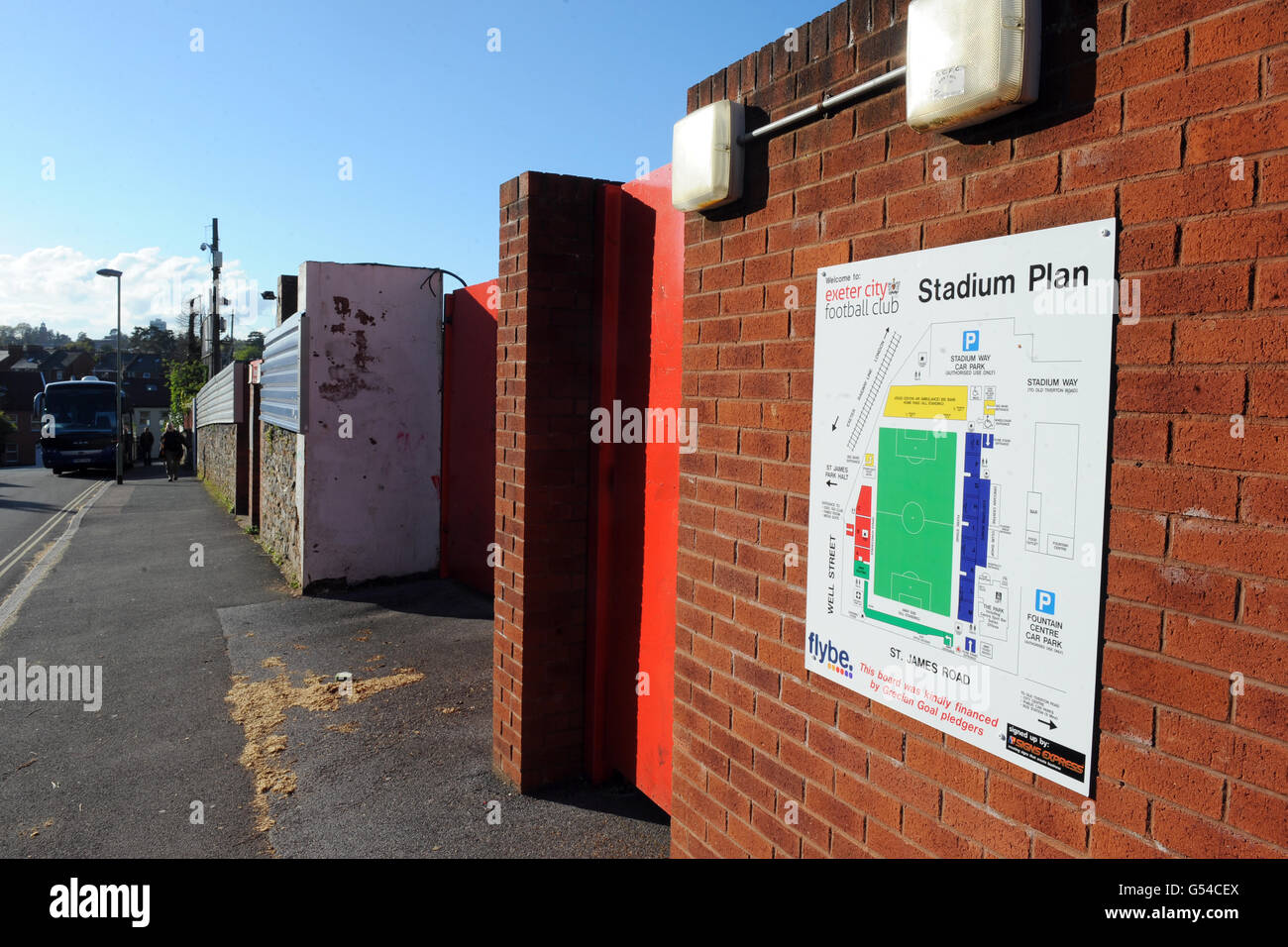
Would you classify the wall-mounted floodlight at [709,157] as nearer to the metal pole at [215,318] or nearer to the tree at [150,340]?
the metal pole at [215,318]

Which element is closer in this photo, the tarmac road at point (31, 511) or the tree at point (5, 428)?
the tarmac road at point (31, 511)

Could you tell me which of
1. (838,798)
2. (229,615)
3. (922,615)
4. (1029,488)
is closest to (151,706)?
(229,615)

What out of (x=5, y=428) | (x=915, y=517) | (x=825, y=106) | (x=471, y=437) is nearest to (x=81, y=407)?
(x=471, y=437)

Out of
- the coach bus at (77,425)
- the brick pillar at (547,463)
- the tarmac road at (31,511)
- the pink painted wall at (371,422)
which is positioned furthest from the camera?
the coach bus at (77,425)

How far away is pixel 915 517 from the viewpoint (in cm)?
221

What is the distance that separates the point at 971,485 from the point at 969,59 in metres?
0.99

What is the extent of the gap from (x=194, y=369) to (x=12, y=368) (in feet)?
145

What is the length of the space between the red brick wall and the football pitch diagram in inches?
13.5

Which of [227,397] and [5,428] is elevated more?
[227,397]

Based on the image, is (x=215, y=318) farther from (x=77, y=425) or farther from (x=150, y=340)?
(x=150, y=340)

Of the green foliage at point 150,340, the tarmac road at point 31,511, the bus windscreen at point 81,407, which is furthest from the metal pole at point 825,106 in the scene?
the green foliage at point 150,340

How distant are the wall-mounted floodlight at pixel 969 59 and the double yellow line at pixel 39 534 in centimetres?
1321

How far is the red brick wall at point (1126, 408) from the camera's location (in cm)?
154

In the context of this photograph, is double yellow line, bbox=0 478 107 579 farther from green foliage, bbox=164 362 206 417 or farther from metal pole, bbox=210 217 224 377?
green foliage, bbox=164 362 206 417
